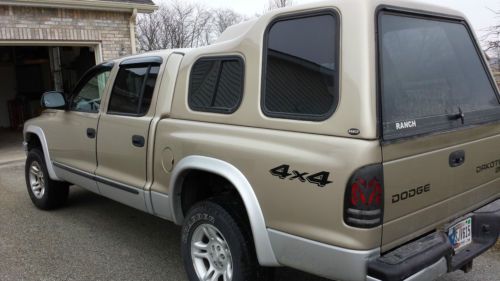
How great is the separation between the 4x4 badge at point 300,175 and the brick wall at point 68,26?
804 cm

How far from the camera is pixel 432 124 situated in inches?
102

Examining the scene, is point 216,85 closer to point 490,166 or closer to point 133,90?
point 133,90

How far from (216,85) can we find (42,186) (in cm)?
338

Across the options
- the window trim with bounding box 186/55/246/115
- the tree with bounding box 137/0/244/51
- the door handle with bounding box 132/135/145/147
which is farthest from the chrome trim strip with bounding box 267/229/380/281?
the tree with bounding box 137/0/244/51

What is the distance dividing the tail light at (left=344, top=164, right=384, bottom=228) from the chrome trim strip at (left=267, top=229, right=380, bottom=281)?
0.15m

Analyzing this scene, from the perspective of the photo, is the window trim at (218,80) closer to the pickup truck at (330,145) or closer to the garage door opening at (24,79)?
the pickup truck at (330,145)

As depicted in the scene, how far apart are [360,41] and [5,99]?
15.6m

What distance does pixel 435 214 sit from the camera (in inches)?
104

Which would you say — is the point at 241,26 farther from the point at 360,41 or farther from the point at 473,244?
the point at 473,244

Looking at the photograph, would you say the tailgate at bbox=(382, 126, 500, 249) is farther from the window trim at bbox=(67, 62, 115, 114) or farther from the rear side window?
the window trim at bbox=(67, 62, 115, 114)

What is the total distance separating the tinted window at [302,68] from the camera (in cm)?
246

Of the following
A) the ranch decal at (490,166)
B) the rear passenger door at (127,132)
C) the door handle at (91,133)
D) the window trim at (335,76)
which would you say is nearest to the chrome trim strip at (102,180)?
the rear passenger door at (127,132)

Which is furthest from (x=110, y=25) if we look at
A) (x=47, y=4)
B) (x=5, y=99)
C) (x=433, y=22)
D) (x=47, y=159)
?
(x=433, y=22)

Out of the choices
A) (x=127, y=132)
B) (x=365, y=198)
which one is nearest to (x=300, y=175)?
(x=365, y=198)
